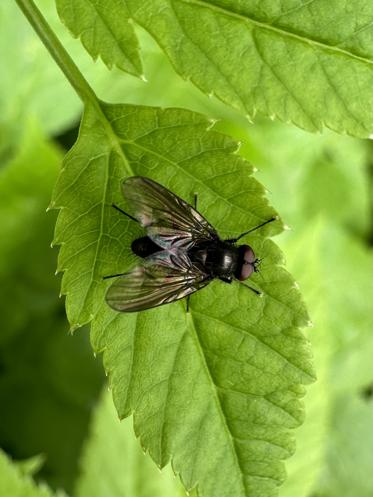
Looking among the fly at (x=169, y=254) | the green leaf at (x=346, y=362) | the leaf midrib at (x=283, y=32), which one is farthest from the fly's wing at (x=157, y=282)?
the green leaf at (x=346, y=362)

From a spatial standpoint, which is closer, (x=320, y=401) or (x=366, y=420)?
(x=320, y=401)

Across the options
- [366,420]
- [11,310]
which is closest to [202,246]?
[11,310]

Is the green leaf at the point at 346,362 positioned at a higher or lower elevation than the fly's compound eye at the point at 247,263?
lower

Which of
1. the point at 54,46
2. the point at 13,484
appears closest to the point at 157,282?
the point at 54,46

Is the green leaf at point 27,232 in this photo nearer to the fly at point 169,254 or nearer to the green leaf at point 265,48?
the fly at point 169,254

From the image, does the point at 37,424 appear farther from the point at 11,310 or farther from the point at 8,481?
the point at 8,481

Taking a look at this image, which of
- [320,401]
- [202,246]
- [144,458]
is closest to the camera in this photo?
[202,246]
